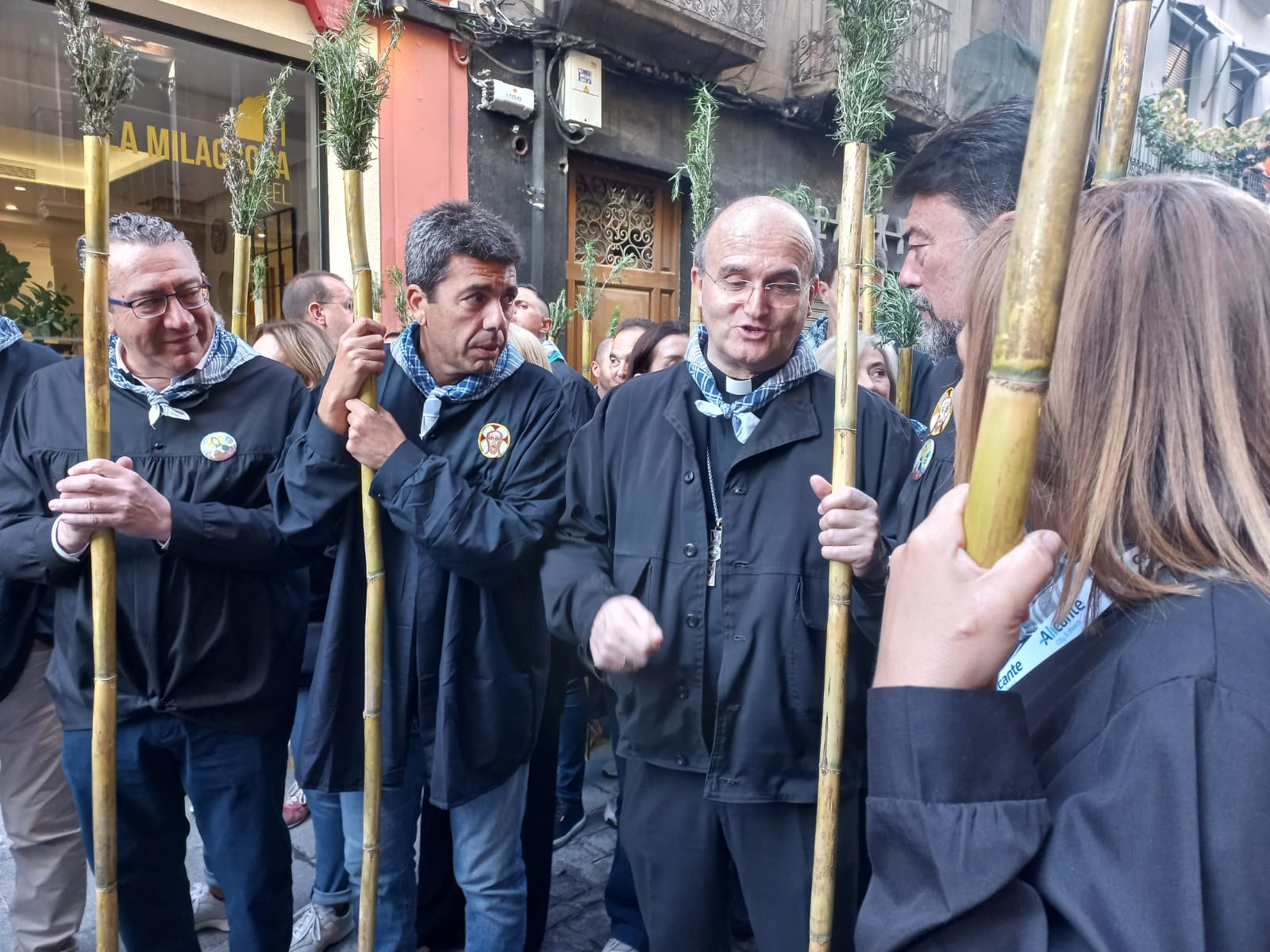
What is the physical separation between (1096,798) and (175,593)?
7.79 ft

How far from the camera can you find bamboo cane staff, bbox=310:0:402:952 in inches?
89.6

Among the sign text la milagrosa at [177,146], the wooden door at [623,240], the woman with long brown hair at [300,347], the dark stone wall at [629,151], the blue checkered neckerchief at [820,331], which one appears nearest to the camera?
the blue checkered neckerchief at [820,331]

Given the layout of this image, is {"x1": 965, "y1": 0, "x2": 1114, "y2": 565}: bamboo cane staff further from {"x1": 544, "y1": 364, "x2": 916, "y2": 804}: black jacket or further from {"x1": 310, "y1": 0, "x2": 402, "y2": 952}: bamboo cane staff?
{"x1": 310, "y1": 0, "x2": 402, "y2": 952}: bamboo cane staff

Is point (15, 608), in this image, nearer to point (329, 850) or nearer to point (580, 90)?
point (329, 850)

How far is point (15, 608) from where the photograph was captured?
2.72 metres

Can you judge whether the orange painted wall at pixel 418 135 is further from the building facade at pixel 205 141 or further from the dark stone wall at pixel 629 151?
the dark stone wall at pixel 629 151

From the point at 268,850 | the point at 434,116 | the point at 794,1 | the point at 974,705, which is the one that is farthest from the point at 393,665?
the point at 794,1

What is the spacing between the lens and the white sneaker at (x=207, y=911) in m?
3.28

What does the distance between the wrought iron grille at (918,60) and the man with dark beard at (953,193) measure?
8.64m

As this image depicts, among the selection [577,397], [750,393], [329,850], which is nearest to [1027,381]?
[750,393]

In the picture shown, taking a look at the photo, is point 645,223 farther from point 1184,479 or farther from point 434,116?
point 1184,479

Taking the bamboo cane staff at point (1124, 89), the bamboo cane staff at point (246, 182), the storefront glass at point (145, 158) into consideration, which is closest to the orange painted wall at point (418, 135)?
the storefront glass at point (145, 158)

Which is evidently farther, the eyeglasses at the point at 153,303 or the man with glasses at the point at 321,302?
the man with glasses at the point at 321,302

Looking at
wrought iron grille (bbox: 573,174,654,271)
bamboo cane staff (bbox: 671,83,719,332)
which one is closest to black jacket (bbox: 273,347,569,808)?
bamboo cane staff (bbox: 671,83,719,332)
